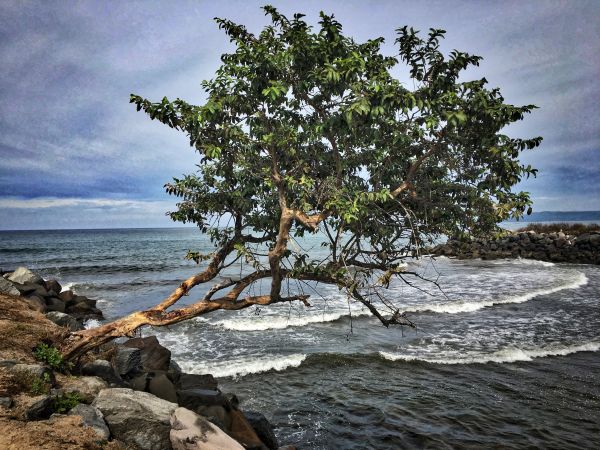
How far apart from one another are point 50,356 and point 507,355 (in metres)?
13.1

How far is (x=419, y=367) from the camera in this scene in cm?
1137

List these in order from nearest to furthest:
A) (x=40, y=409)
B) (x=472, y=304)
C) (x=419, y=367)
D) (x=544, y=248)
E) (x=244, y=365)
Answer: (x=40, y=409) → (x=419, y=367) → (x=244, y=365) → (x=472, y=304) → (x=544, y=248)

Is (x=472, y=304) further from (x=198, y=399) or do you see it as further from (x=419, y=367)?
(x=198, y=399)

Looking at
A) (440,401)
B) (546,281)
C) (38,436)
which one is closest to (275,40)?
(38,436)

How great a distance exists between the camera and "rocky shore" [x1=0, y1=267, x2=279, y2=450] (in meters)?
4.71

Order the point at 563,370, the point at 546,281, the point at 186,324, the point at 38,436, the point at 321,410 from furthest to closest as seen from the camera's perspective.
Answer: the point at 546,281
the point at 186,324
the point at 563,370
the point at 321,410
the point at 38,436

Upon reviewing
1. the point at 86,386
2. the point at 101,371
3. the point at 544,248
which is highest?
the point at 544,248

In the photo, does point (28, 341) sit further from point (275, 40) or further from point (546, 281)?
point (546, 281)

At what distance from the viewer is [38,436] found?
4.37 metres

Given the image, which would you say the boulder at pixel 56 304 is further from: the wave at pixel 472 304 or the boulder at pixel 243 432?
the wave at pixel 472 304

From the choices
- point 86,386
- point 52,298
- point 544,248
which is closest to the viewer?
point 86,386

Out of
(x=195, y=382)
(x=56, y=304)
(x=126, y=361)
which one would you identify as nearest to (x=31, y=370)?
(x=126, y=361)

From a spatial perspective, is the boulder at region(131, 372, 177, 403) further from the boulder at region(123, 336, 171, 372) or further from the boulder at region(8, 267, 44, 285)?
the boulder at region(8, 267, 44, 285)

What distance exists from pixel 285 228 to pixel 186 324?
11.4 metres
